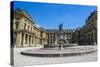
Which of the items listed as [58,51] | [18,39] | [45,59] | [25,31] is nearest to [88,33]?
[58,51]

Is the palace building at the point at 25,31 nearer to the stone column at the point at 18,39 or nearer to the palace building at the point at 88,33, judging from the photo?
the stone column at the point at 18,39

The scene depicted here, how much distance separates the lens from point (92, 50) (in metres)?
3.93

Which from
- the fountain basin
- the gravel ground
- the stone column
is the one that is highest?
the stone column

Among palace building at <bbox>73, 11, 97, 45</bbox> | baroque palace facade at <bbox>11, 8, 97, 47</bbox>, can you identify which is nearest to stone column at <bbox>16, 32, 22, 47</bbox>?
baroque palace facade at <bbox>11, 8, 97, 47</bbox>

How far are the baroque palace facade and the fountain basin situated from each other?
114 millimetres

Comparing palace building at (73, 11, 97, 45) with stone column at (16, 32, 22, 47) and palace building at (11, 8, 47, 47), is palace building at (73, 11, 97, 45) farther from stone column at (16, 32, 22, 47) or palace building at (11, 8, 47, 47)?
stone column at (16, 32, 22, 47)

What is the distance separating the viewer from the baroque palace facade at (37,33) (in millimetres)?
3236

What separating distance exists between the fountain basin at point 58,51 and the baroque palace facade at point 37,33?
114mm

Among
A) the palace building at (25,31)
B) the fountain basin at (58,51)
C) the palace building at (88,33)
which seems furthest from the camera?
the palace building at (88,33)

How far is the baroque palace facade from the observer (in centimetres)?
324

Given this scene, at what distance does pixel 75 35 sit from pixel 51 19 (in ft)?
1.88

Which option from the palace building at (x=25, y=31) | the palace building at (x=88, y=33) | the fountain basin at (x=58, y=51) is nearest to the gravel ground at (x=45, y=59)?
the fountain basin at (x=58, y=51)
